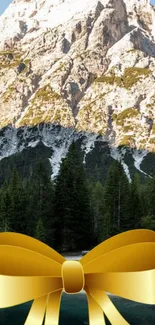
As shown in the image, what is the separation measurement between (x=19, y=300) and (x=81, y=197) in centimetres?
5603

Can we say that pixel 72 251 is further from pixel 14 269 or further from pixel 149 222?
pixel 14 269

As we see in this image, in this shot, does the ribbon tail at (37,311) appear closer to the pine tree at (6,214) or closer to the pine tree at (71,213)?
the pine tree at (6,214)

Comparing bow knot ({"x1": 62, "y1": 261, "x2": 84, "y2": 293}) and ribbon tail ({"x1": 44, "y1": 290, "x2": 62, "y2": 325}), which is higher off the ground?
bow knot ({"x1": 62, "y1": 261, "x2": 84, "y2": 293})

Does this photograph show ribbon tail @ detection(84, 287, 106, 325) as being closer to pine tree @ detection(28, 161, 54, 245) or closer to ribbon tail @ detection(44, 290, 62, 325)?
ribbon tail @ detection(44, 290, 62, 325)

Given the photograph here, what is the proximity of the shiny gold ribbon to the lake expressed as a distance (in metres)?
23.5

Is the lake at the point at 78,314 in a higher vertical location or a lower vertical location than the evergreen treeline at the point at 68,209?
lower

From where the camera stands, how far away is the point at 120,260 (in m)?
1.78

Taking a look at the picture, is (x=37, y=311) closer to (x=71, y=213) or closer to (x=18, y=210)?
(x=18, y=210)

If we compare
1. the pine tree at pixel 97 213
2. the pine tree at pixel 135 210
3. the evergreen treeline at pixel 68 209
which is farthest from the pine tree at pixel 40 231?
the pine tree at pixel 135 210

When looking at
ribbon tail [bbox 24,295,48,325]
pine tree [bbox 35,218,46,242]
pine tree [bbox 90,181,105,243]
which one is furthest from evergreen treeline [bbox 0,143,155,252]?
ribbon tail [bbox 24,295,48,325]

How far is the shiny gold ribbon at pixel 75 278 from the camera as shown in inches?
67.9

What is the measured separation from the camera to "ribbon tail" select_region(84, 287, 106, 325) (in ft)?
5.77

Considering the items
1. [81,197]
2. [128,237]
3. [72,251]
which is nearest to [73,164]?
[81,197]

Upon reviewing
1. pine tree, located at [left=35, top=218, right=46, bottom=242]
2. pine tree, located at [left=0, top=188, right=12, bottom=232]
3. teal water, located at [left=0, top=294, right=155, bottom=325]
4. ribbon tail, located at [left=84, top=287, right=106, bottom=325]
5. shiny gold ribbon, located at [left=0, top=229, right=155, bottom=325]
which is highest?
pine tree, located at [left=0, top=188, right=12, bottom=232]
